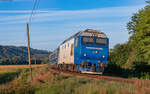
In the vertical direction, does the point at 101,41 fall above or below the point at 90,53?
above

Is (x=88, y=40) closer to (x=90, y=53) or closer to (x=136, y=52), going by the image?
(x=90, y=53)

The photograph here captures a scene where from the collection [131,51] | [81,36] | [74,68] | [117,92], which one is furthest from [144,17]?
[117,92]

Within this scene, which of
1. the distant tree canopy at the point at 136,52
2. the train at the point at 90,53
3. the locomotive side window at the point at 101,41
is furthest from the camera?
the distant tree canopy at the point at 136,52

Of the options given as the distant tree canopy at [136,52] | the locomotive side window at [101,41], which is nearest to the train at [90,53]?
the locomotive side window at [101,41]

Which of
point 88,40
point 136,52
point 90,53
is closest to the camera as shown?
point 90,53

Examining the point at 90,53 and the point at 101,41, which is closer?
the point at 90,53

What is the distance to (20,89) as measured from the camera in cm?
1020

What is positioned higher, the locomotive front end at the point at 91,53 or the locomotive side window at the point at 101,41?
the locomotive side window at the point at 101,41

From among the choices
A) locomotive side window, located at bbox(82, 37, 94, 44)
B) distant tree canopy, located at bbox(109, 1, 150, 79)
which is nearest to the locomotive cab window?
locomotive side window, located at bbox(82, 37, 94, 44)

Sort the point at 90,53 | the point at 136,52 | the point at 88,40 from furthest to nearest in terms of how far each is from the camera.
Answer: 1. the point at 136,52
2. the point at 88,40
3. the point at 90,53

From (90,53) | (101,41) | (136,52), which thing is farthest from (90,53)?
(136,52)

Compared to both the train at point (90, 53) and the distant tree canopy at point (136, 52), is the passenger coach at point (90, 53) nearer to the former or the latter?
the train at point (90, 53)

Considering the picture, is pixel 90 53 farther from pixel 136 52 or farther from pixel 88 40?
pixel 136 52

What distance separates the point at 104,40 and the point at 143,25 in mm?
6274
